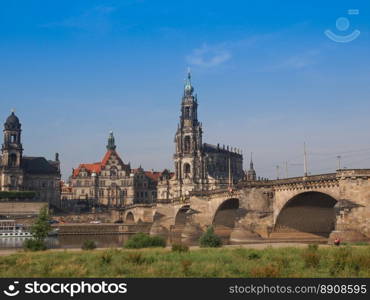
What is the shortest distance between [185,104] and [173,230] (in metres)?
51.3

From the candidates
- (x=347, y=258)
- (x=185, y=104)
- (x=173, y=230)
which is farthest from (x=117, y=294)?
(x=185, y=104)

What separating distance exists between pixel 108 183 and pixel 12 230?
52.8 m

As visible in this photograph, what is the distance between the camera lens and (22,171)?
127m

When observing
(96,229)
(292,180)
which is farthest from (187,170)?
(292,180)

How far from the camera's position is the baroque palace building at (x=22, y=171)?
412ft

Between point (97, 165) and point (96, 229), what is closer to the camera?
point (96, 229)

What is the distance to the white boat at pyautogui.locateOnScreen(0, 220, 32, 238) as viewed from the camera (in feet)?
277

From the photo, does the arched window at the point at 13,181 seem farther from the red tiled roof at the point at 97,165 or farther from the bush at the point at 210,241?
the bush at the point at 210,241

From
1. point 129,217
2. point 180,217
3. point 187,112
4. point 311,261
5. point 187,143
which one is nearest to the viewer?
point 311,261

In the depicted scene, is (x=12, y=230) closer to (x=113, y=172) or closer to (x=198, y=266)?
(x=113, y=172)

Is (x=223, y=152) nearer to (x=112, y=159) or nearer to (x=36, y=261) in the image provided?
(x=112, y=159)

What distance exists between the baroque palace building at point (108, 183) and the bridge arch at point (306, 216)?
8251cm

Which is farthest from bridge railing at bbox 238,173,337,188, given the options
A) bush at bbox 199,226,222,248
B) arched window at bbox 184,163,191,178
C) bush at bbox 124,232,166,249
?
arched window at bbox 184,163,191,178

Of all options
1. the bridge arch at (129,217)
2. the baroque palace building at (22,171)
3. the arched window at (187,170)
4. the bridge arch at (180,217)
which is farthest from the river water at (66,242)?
the arched window at (187,170)
